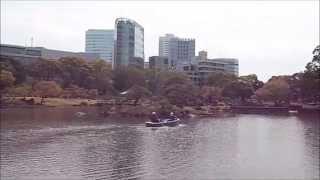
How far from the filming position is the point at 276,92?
2731 inches

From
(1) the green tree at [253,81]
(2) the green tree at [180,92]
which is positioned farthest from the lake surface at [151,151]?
(1) the green tree at [253,81]

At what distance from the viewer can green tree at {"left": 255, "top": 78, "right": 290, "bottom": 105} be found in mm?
69312

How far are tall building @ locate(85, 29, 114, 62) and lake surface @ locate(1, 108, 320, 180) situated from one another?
10201cm

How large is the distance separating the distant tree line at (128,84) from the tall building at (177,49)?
1164cm

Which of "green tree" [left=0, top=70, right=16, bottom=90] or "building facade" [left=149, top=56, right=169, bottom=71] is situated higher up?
"building facade" [left=149, top=56, right=169, bottom=71]

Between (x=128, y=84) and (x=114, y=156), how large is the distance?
48069 millimetres

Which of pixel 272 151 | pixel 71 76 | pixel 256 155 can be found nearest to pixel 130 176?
pixel 256 155

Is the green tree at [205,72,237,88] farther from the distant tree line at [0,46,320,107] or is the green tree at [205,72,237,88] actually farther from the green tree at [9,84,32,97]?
the green tree at [9,84,32,97]

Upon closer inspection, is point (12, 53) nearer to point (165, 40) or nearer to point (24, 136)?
point (165, 40)

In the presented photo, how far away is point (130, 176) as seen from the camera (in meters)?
18.7

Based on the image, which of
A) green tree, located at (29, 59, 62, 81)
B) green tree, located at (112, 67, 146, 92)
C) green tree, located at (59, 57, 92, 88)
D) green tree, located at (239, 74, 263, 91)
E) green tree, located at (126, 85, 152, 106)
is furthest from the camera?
green tree, located at (239, 74, 263, 91)

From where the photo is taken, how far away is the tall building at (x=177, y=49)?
8643 centimetres

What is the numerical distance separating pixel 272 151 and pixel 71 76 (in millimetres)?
45819

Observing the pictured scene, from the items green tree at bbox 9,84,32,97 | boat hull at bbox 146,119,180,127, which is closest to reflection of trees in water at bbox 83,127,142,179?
boat hull at bbox 146,119,180,127
